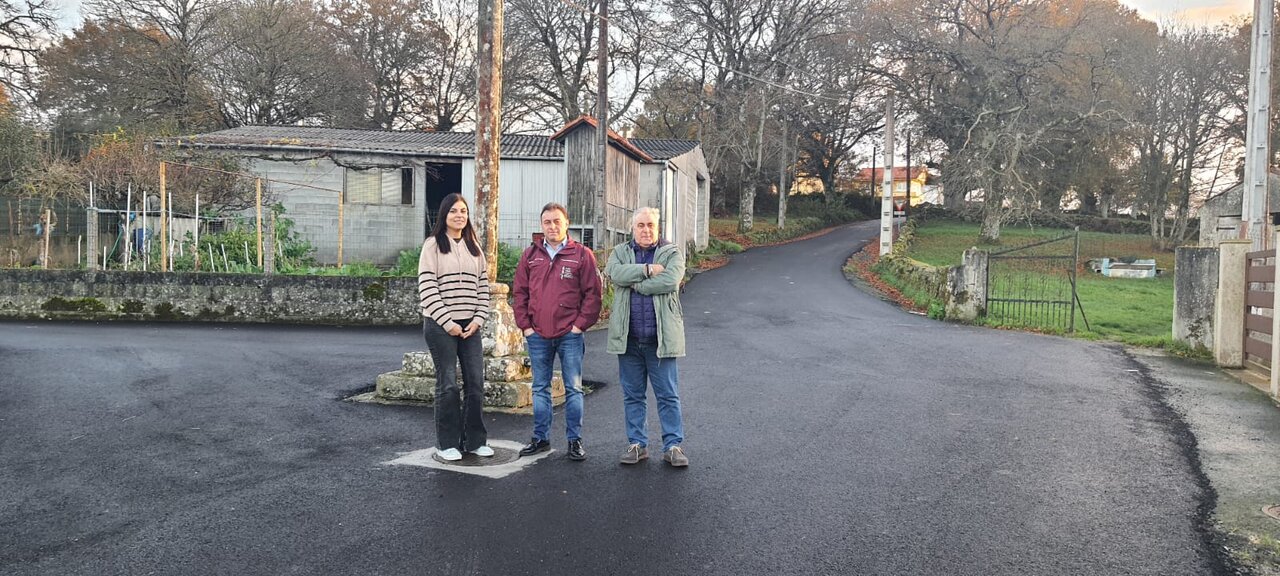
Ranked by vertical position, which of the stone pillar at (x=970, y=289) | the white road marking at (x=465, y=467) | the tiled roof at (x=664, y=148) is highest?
the tiled roof at (x=664, y=148)

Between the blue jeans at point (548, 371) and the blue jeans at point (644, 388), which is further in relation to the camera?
the blue jeans at point (548, 371)

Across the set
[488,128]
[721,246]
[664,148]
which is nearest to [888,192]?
[664,148]

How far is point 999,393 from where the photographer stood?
872 cm

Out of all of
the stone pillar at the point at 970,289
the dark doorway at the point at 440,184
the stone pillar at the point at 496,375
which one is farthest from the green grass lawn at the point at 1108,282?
the dark doorway at the point at 440,184

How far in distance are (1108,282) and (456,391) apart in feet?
83.2

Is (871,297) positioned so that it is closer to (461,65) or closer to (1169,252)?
(1169,252)

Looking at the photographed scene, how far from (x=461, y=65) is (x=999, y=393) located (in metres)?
36.4

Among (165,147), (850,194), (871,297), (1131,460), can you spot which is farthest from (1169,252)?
(165,147)

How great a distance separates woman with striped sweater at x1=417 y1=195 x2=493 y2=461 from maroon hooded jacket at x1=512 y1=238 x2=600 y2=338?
292 millimetres

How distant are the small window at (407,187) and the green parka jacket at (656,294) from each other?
65.7 feet

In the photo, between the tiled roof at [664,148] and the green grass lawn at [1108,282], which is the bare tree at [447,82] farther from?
the green grass lawn at [1108,282]

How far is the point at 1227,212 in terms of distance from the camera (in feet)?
73.6

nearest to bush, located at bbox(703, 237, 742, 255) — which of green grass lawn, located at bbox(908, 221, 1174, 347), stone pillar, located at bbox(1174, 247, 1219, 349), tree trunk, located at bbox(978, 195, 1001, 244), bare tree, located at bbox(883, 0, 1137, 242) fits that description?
green grass lawn, located at bbox(908, 221, 1174, 347)

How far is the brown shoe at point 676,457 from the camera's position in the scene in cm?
563
